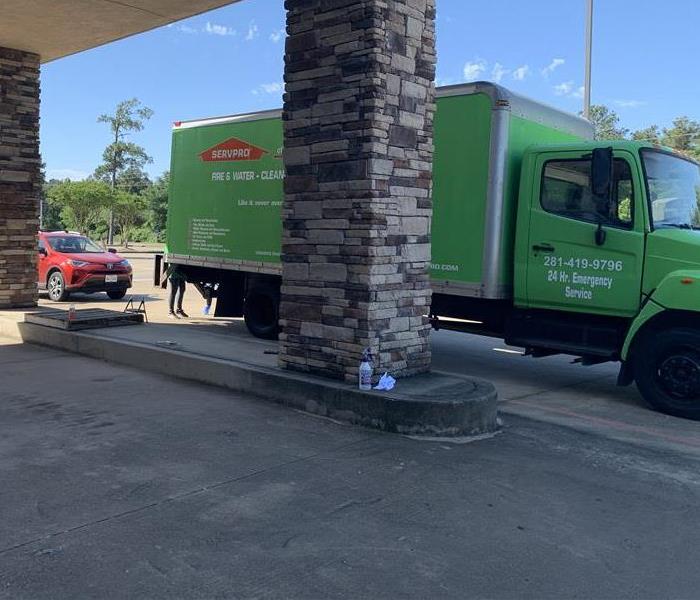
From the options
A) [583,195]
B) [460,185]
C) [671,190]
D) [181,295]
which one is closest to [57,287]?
[181,295]

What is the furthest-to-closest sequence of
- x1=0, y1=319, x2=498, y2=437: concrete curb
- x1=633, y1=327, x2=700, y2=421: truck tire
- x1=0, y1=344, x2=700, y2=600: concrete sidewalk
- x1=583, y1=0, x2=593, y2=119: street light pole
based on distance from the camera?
x1=583, y1=0, x2=593, y2=119: street light pole, x1=633, y1=327, x2=700, y2=421: truck tire, x1=0, y1=319, x2=498, y2=437: concrete curb, x1=0, y1=344, x2=700, y2=600: concrete sidewalk

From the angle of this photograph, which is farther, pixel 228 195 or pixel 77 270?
pixel 77 270

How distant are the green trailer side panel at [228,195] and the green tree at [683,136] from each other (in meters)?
37.5

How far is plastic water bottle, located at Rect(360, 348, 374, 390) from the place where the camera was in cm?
610

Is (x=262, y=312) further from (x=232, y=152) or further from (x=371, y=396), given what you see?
(x=371, y=396)

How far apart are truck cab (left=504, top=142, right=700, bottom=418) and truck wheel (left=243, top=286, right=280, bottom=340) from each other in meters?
4.12

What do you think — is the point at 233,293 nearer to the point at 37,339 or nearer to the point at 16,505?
the point at 37,339

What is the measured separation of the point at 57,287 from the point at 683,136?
39206 mm

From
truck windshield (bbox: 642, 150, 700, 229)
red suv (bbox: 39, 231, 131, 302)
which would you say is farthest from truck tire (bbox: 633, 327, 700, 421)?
red suv (bbox: 39, 231, 131, 302)

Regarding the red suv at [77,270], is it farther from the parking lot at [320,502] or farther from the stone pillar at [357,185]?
the stone pillar at [357,185]

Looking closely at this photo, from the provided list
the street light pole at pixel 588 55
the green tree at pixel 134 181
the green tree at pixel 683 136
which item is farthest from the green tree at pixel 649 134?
the green tree at pixel 134 181

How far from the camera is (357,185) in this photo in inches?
246

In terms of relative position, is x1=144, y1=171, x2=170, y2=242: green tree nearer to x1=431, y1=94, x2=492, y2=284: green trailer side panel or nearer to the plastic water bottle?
x1=431, y1=94, x2=492, y2=284: green trailer side panel

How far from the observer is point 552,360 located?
34.6 feet
